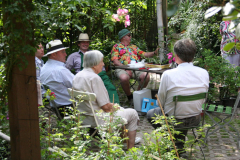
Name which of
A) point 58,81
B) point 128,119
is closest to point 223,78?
point 128,119

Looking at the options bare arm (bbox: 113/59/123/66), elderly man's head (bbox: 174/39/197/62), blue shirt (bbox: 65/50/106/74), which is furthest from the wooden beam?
bare arm (bbox: 113/59/123/66)

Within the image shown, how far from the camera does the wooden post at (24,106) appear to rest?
6.13 ft

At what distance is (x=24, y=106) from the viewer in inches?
75.7

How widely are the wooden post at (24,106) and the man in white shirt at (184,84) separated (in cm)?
144

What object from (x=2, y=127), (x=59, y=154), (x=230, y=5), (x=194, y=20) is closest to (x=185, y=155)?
(x=59, y=154)

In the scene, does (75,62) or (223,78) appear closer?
(223,78)

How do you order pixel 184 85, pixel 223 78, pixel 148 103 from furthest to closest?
pixel 148 103, pixel 223 78, pixel 184 85

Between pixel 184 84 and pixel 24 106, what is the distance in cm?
161

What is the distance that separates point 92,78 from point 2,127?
103 cm

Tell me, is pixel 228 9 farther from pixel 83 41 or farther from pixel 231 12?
pixel 83 41

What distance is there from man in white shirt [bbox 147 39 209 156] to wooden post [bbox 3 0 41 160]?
4.72 ft

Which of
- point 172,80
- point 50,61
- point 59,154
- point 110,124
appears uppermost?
point 50,61

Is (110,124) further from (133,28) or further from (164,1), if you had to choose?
(133,28)

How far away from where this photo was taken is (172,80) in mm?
2912
